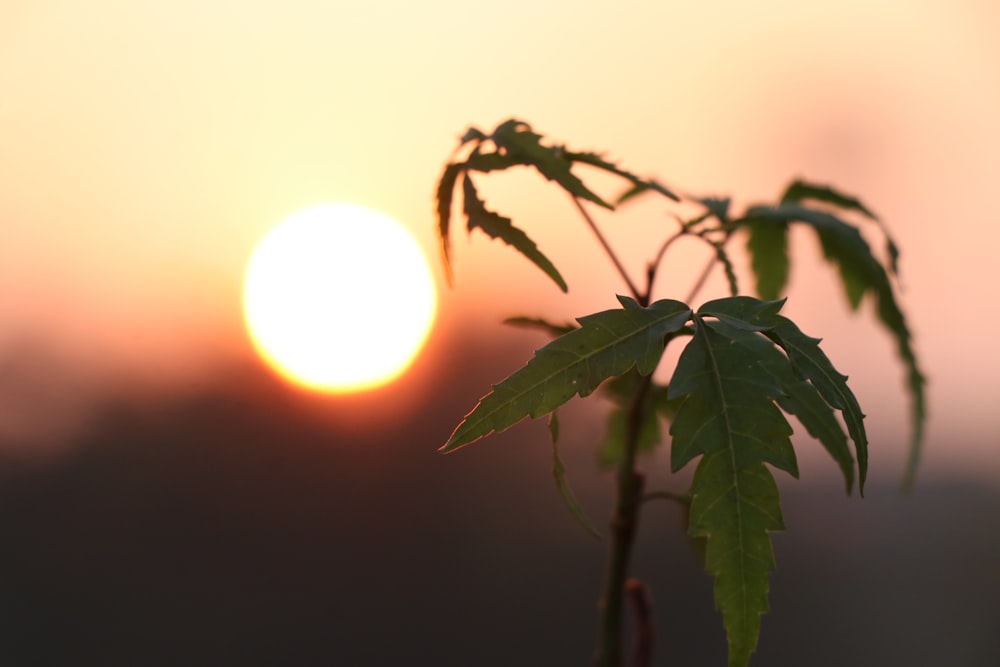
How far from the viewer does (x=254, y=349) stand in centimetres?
169

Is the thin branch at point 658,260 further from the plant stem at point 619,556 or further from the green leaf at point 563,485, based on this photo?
→ the green leaf at point 563,485

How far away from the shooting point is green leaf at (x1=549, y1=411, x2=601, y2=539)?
0.47 metres

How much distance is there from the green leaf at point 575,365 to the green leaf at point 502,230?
66 mm

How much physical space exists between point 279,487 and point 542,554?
756mm

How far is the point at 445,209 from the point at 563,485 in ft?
0.76

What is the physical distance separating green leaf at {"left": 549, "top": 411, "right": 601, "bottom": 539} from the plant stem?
0.51 feet

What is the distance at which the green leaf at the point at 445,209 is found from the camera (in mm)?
608

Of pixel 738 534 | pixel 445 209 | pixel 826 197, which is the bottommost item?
pixel 738 534

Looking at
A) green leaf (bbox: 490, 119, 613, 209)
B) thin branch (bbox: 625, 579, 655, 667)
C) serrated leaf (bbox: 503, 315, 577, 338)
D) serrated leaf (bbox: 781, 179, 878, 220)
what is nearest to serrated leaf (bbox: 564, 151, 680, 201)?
green leaf (bbox: 490, 119, 613, 209)

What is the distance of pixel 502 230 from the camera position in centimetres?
55

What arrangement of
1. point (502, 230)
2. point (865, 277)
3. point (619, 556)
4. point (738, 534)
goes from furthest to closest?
1. point (865, 277)
2. point (619, 556)
3. point (502, 230)
4. point (738, 534)

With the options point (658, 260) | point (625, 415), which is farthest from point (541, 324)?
point (625, 415)

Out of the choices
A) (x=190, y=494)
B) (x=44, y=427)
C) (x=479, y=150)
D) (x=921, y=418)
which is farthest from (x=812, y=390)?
(x=44, y=427)

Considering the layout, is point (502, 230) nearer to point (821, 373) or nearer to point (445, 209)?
point (445, 209)
